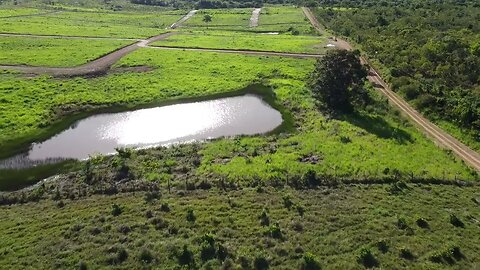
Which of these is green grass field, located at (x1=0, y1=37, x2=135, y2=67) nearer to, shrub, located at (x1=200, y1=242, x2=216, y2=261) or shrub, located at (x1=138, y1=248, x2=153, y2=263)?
shrub, located at (x1=138, y1=248, x2=153, y2=263)

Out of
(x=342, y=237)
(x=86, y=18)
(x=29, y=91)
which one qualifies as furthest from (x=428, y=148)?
(x=86, y=18)

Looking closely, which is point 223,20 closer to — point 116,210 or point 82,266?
point 116,210

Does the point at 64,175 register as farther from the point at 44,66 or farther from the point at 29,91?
the point at 44,66

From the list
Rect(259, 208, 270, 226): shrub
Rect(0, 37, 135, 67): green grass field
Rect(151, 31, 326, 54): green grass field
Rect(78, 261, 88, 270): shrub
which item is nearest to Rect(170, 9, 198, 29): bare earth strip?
Rect(151, 31, 326, 54): green grass field

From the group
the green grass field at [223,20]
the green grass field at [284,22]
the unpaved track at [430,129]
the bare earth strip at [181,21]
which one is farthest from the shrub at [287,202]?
the bare earth strip at [181,21]

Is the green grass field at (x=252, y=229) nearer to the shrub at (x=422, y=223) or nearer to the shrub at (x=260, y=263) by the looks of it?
the shrub at (x=422, y=223)

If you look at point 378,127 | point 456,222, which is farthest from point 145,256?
point 378,127

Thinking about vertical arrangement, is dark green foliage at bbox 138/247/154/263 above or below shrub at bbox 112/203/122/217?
below
